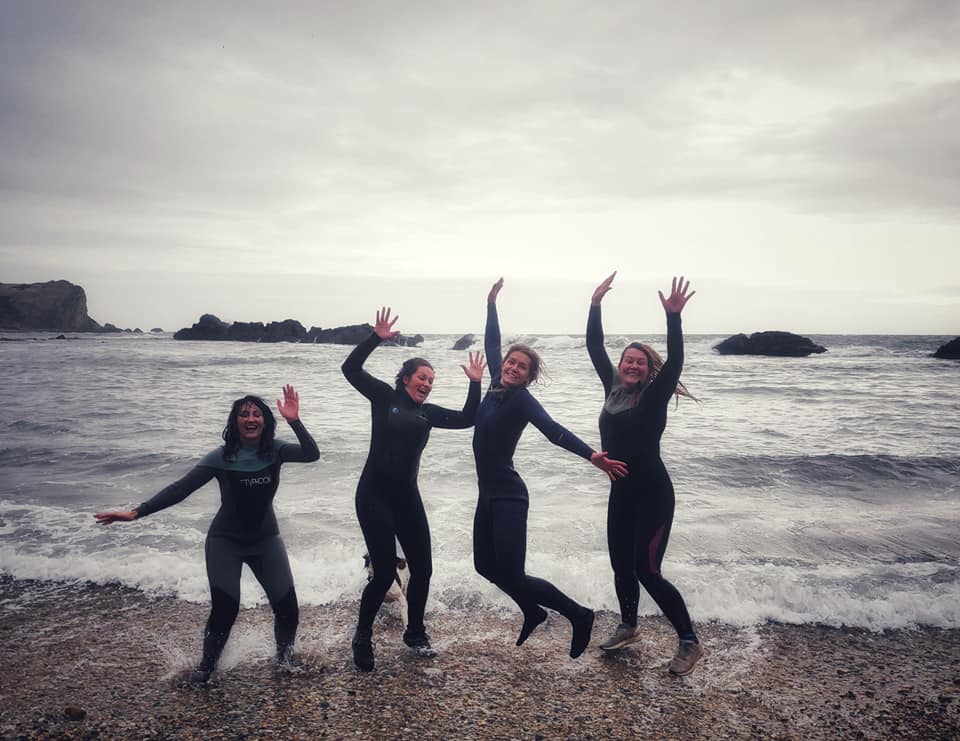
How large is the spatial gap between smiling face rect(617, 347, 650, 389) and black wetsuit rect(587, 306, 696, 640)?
0.09m

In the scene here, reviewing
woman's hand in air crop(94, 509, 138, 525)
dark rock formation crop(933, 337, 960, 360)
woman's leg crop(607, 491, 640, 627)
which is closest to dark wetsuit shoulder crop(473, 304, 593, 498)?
woman's leg crop(607, 491, 640, 627)

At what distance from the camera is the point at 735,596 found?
6.04 m

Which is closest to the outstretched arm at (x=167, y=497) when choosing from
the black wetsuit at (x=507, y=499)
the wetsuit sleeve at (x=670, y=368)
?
the black wetsuit at (x=507, y=499)

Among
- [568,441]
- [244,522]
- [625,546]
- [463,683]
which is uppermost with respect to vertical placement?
[568,441]

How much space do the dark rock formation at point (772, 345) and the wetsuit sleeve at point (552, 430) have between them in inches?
2067

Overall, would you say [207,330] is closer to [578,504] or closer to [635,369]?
[578,504]

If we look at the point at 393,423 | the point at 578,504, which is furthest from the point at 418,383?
the point at 578,504

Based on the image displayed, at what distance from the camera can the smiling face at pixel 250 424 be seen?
447cm

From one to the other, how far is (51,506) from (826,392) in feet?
83.4

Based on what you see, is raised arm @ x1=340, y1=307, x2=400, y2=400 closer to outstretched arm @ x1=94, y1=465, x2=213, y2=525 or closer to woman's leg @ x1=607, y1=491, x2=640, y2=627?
outstretched arm @ x1=94, y1=465, x2=213, y2=525

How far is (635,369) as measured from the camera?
15.6 feet

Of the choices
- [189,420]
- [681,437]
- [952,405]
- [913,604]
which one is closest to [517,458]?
[681,437]

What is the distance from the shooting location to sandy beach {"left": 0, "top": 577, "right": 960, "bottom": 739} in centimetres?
378

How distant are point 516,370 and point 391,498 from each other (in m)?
1.39
